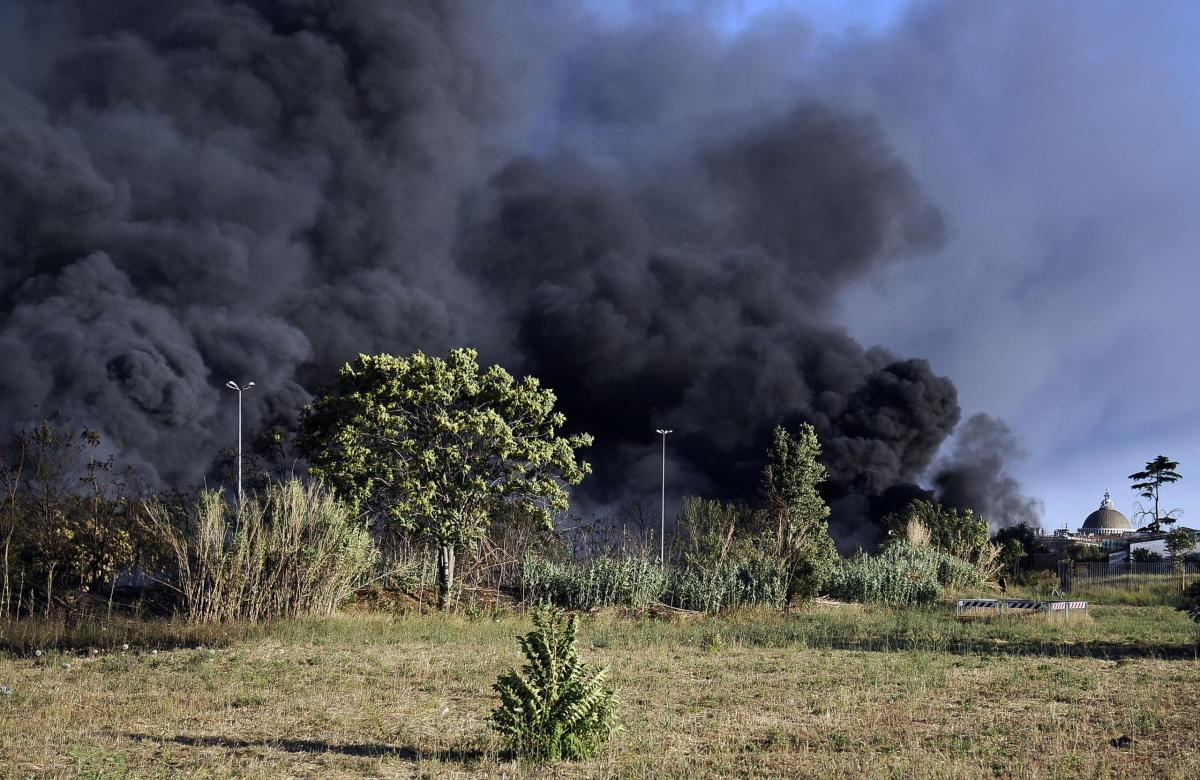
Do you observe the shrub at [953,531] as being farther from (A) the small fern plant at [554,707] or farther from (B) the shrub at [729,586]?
(A) the small fern plant at [554,707]

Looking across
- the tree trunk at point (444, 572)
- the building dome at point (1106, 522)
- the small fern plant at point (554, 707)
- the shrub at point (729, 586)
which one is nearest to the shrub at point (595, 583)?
the shrub at point (729, 586)

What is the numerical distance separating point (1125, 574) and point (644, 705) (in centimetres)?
3823

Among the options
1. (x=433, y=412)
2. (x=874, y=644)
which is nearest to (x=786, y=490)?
(x=433, y=412)

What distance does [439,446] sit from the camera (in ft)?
75.6

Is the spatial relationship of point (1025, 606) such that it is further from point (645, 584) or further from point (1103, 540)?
point (1103, 540)

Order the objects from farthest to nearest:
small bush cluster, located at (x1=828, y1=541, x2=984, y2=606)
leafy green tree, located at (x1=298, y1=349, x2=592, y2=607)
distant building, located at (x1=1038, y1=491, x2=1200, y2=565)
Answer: distant building, located at (x1=1038, y1=491, x2=1200, y2=565) < small bush cluster, located at (x1=828, y1=541, x2=984, y2=606) < leafy green tree, located at (x1=298, y1=349, x2=592, y2=607)

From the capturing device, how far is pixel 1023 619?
74.9 feet

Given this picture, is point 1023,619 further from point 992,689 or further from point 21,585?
point 21,585

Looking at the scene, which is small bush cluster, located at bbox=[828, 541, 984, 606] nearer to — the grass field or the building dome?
the grass field

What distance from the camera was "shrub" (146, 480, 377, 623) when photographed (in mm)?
17250

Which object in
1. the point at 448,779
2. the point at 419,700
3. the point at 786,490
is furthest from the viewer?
the point at 786,490

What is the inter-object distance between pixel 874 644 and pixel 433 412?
11704 millimetres

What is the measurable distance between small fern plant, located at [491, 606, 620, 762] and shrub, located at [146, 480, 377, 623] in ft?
34.3

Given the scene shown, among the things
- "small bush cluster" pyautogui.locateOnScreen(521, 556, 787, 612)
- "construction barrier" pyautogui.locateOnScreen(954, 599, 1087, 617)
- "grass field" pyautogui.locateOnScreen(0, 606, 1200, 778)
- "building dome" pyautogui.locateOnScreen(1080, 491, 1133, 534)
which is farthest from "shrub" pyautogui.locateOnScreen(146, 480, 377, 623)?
"building dome" pyautogui.locateOnScreen(1080, 491, 1133, 534)
